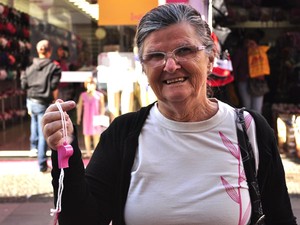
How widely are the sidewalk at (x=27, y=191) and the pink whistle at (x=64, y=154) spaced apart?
3.84 metres

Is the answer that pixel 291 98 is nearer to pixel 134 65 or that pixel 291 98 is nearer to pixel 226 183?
pixel 134 65

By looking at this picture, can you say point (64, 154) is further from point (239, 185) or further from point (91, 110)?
point (91, 110)

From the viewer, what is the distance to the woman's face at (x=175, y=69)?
5.59 ft

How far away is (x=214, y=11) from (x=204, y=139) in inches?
267

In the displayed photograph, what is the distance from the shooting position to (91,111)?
7750mm

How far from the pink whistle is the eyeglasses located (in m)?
0.41

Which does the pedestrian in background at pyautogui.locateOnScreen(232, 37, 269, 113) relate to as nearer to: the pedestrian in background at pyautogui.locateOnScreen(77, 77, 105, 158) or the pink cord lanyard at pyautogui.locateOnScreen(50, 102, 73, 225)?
the pedestrian in background at pyautogui.locateOnScreen(77, 77, 105, 158)

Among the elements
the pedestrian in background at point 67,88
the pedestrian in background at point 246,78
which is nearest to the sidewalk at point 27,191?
the pedestrian in background at point 67,88

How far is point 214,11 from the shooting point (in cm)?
830

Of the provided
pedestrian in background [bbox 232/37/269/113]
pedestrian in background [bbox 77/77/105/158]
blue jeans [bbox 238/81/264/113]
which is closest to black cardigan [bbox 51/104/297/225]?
pedestrian in background [bbox 77/77/105/158]

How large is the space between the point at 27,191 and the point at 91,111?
1813 millimetres

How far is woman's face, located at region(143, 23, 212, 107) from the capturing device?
1705mm

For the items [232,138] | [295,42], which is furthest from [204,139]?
[295,42]

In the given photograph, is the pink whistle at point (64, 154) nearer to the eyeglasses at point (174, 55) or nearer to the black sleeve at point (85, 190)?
the black sleeve at point (85, 190)
